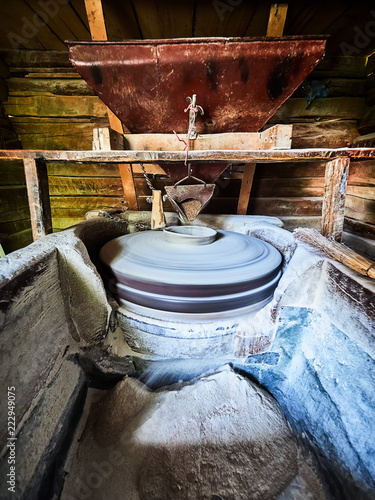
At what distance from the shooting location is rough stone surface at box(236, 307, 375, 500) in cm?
76

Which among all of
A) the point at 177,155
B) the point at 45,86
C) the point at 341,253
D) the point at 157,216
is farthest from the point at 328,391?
the point at 45,86

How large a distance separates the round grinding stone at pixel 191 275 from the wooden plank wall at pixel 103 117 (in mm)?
1802

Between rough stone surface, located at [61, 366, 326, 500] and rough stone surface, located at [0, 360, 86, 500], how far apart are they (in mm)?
76

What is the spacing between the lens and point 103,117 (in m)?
2.66

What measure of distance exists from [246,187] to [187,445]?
2.55 metres

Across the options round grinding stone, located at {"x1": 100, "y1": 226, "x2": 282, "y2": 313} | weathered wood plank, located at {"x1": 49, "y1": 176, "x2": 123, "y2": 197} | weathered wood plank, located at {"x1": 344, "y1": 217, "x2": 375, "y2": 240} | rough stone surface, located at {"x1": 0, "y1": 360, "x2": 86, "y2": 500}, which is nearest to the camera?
rough stone surface, located at {"x1": 0, "y1": 360, "x2": 86, "y2": 500}

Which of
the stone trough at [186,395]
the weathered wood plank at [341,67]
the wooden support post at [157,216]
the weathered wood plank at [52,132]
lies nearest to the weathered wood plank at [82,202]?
the weathered wood plank at [52,132]

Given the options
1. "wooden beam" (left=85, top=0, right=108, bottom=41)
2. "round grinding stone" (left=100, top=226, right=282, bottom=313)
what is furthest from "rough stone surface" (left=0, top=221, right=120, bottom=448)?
"wooden beam" (left=85, top=0, right=108, bottom=41)

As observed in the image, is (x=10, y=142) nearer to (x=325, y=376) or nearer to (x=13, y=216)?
(x=13, y=216)

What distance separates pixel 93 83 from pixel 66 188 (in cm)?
172

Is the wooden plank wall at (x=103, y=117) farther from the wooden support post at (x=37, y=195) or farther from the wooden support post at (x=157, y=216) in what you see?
the wooden support post at (x=37, y=195)

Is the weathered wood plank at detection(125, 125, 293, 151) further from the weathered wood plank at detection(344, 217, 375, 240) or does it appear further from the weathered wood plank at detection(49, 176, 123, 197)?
the weathered wood plank at detection(344, 217, 375, 240)

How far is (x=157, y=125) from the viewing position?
5.75 ft

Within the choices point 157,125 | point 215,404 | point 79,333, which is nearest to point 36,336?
point 79,333
